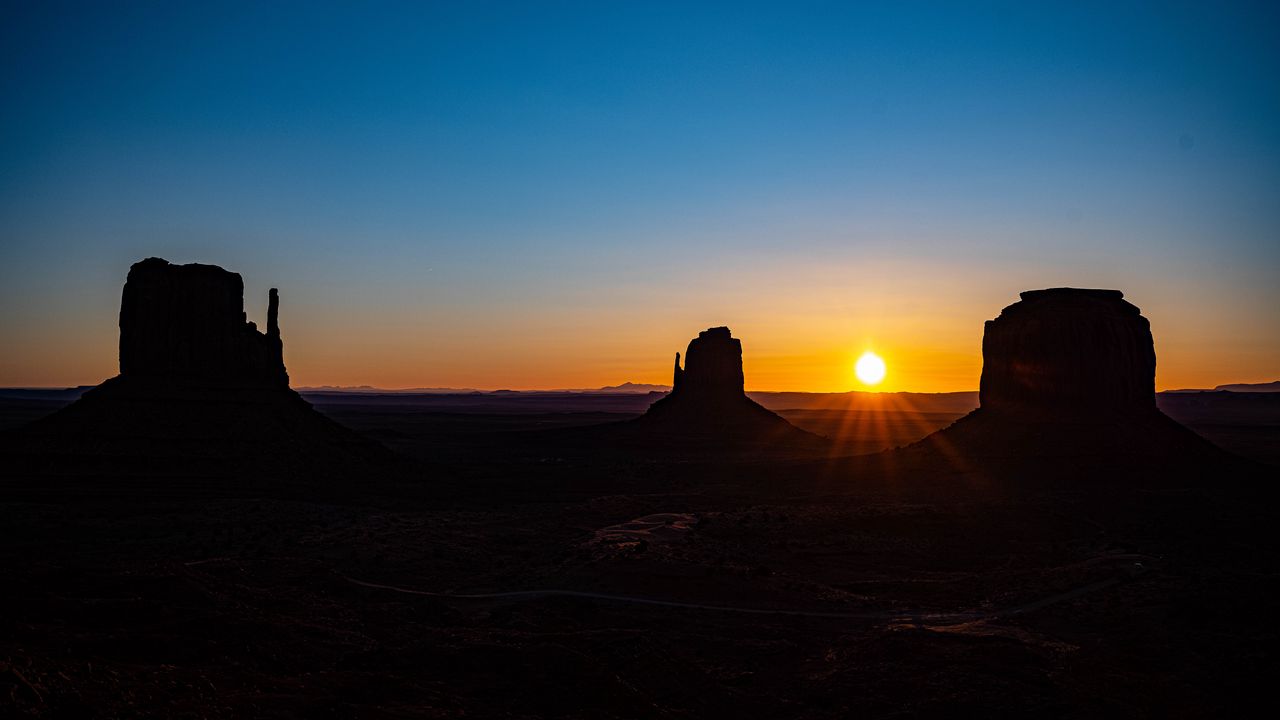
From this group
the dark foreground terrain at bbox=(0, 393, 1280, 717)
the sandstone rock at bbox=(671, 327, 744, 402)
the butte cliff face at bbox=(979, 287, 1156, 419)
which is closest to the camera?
the dark foreground terrain at bbox=(0, 393, 1280, 717)

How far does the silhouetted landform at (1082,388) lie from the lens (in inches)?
1495

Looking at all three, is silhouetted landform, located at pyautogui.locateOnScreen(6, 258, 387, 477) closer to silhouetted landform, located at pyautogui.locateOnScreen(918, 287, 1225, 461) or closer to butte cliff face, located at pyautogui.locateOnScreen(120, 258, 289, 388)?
butte cliff face, located at pyautogui.locateOnScreen(120, 258, 289, 388)

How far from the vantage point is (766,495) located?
125 ft

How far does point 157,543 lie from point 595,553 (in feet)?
44.6

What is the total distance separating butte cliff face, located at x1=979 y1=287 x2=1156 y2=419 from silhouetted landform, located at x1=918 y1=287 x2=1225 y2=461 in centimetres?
5

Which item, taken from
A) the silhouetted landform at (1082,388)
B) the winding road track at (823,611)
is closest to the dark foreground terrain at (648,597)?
the winding road track at (823,611)

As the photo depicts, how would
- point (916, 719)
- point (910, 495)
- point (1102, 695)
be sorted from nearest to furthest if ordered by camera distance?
point (916, 719) < point (1102, 695) < point (910, 495)

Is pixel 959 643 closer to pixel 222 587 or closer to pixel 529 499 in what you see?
pixel 222 587

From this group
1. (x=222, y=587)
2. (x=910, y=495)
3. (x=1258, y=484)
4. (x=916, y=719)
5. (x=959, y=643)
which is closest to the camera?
(x=916, y=719)

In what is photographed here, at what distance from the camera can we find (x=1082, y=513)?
29516 millimetres

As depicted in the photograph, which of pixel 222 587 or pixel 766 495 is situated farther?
pixel 766 495

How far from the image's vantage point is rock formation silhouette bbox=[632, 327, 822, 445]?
75688 mm

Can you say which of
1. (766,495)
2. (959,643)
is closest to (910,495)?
(766,495)

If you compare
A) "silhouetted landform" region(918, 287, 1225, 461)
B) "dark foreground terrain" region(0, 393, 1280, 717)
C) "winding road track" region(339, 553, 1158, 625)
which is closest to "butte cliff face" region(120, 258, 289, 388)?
"dark foreground terrain" region(0, 393, 1280, 717)
